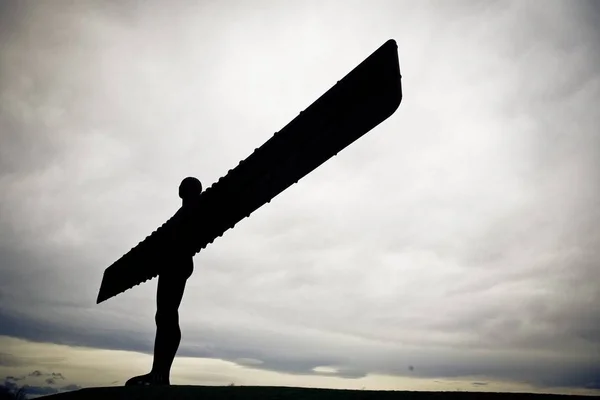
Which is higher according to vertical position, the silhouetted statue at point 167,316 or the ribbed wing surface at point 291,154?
the ribbed wing surface at point 291,154

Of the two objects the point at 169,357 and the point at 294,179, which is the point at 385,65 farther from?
the point at 169,357

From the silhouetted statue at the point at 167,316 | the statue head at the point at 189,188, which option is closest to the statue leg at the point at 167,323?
the silhouetted statue at the point at 167,316

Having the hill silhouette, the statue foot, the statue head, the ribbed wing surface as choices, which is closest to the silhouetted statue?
the statue foot

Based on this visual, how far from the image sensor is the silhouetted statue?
397 centimetres

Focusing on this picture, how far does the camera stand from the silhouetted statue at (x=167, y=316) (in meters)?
3.97

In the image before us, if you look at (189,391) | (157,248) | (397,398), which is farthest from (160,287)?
(397,398)

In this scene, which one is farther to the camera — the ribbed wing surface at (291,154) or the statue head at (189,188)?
the statue head at (189,188)

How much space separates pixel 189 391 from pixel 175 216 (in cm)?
211

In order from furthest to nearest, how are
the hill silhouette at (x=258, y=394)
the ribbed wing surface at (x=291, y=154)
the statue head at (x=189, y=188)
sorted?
the statue head at (x=189, y=188) → the ribbed wing surface at (x=291, y=154) → the hill silhouette at (x=258, y=394)

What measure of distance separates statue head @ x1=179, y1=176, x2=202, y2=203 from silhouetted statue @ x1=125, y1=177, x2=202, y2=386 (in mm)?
758

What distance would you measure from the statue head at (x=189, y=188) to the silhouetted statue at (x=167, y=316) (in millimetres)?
758

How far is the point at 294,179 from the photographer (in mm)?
3287

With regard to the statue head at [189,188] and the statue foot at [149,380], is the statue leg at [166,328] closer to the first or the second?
the statue foot at [149,380]

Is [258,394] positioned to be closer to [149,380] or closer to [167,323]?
[149,380]
